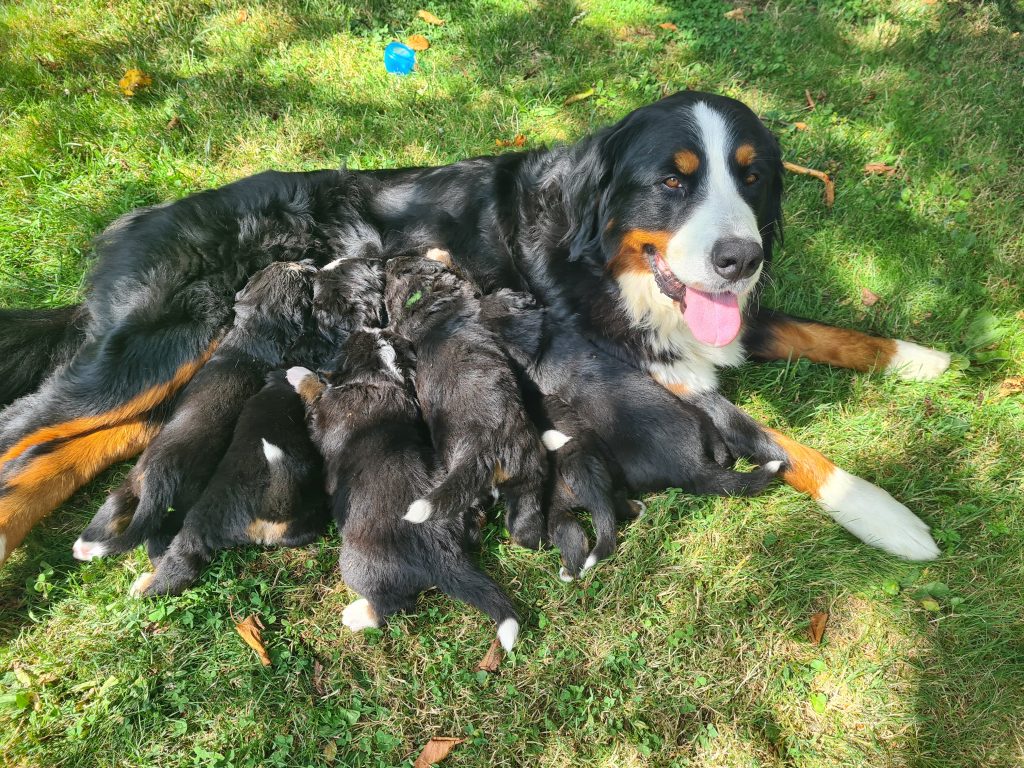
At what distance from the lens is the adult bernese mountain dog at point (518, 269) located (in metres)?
2.69

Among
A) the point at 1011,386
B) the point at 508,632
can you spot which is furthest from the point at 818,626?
the point at 1011,386

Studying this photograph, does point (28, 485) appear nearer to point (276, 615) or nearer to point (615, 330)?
point (276, 615)

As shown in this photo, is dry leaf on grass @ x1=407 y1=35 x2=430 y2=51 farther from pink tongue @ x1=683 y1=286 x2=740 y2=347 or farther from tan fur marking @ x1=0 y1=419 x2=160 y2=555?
tan fur marking @ x1=0 y1=419 x2=160 y2=555

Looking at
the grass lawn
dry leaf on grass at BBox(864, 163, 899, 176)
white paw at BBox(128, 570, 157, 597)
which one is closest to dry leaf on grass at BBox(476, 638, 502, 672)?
the grass lawn

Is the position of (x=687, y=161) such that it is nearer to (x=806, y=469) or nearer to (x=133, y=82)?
(x=806, y=469)

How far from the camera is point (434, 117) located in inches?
184

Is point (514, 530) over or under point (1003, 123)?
under

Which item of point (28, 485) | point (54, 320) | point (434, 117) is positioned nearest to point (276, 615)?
point (28, 485)

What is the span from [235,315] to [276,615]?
1.40 metres

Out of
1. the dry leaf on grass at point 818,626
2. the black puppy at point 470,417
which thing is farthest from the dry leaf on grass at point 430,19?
the dry leaf on grass at point 818,626

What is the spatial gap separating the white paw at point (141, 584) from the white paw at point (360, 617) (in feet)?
2.50

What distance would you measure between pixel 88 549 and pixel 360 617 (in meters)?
1.11

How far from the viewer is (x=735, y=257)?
2520 mm

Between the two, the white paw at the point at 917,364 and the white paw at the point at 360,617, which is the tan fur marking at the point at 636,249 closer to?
the white paw at the point at 917,364
